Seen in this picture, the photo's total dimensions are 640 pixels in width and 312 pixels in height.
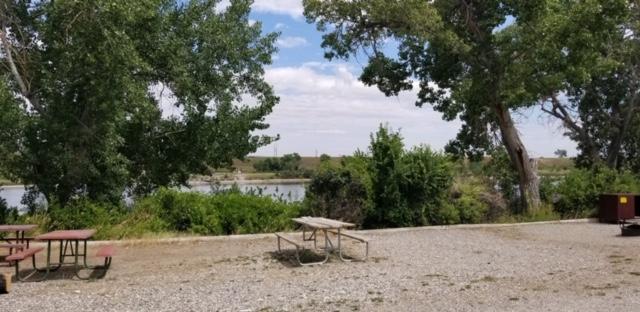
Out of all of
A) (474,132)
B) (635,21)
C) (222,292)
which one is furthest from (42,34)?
(635,21)

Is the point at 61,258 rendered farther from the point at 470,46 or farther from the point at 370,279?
the point at 470,46

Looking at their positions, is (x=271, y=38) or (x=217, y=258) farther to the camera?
(x=271, y=38)

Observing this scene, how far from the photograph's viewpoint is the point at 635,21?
2048cm

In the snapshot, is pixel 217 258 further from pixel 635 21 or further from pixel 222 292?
pixel 635 21

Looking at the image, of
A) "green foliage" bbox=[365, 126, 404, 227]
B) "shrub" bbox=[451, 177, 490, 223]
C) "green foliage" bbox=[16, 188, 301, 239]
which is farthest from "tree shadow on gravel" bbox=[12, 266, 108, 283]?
"shrub" bbox=[451, 177, 490, 223]

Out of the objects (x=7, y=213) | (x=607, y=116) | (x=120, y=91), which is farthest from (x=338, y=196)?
(x=607, y=116)

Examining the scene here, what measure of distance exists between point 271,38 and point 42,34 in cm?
563

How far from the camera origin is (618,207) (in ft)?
48.3

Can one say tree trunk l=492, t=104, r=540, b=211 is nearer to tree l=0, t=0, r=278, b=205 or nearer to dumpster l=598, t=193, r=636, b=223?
dumpster l=598, t=193, r=636, b=223

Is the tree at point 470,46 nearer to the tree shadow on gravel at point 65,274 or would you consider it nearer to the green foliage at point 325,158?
the green foliage at point 325,158

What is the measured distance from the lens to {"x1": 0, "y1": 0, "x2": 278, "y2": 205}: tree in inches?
493

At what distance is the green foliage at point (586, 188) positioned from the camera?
16.4 metres

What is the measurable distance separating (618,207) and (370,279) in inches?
359

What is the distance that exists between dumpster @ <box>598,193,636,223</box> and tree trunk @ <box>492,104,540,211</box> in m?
1.91
